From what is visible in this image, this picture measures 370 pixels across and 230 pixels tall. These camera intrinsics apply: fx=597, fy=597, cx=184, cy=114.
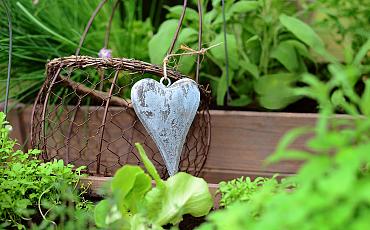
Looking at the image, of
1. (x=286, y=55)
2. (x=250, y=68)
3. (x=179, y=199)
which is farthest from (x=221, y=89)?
(x=179, y=199)

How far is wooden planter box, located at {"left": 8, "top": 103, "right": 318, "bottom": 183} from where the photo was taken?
4.24ft

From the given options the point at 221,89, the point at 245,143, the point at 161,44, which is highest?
the point at 161,44

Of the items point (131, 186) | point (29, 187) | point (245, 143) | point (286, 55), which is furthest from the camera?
point (286, 55)

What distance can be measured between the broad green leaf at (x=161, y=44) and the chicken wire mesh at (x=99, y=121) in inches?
2.5

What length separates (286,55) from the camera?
1419mm

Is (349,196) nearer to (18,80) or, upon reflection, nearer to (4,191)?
(4,191)

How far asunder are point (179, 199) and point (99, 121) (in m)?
0.64

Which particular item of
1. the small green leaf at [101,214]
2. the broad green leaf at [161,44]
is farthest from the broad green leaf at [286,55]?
the small green leaf at [101,214]

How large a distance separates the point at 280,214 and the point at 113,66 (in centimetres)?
51

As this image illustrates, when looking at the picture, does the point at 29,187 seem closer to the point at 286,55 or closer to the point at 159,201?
the point at 159,201

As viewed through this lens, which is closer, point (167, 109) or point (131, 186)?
point (131, 186)

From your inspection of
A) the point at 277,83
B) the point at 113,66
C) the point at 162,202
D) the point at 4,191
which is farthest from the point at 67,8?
the point at 162,202

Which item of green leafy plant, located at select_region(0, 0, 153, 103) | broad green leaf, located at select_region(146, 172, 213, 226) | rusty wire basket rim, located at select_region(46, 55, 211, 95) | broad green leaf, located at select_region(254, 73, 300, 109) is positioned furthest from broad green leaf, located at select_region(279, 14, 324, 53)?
broad green leaf, located at select_region(146, 172, 213, 226)

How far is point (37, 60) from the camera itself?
146cm
